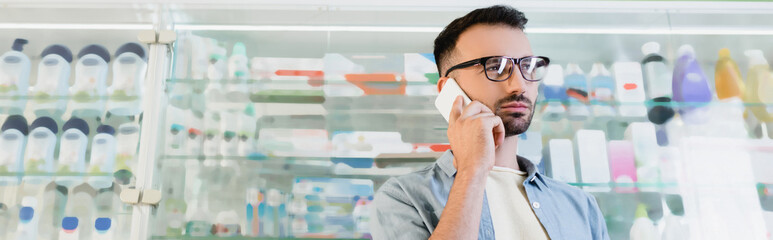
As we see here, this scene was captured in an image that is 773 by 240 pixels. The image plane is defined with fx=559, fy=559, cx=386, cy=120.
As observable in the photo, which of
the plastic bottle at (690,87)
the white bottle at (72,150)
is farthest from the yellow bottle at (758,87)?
the white bottle at (72,150)

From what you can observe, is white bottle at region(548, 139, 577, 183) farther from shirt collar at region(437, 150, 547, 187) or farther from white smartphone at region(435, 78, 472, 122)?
white smartphone at region(435, 78, 472, 122)

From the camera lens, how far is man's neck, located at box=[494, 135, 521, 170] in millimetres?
1396

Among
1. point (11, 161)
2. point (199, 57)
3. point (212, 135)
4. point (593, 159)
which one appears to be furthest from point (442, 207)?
point (11, 161)

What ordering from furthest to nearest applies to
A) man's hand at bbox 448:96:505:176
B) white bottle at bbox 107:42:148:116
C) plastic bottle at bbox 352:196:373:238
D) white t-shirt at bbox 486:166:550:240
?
white bottle at bbox 107:42:148:116 < plastic bottle at bbox 352:196:373:238 < white t-shirt at bbox 486:166:550:240 < man's hand at bbox 448:96:505:176

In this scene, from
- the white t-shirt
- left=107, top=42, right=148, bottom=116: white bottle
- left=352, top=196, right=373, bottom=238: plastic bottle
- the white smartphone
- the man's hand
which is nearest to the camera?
the man's hand

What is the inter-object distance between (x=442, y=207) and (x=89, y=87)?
1621 millimetres

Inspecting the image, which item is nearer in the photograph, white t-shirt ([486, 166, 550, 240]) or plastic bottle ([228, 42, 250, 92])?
white t-shirt ([486, 166, 550, 240])

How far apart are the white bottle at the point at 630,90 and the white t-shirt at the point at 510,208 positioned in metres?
1.00

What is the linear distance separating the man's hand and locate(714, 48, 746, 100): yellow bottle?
1.47 m

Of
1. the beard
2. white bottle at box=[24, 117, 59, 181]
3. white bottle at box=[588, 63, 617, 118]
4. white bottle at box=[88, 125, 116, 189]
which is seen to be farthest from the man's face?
white bottle at box=[24, 117, 59, 181]

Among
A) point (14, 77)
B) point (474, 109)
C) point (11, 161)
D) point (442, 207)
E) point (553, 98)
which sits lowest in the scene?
point (442, 207)

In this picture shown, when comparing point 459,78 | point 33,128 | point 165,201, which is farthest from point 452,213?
point 33,128

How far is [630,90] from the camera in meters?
2.19

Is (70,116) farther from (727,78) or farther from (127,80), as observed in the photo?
(727,78)
